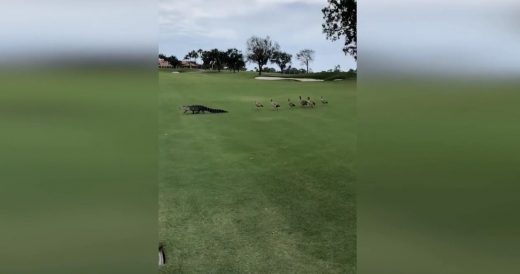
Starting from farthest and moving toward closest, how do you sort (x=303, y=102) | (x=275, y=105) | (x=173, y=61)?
(x=275, y=105) < (x=303, y=102) < (x=173, y=61)

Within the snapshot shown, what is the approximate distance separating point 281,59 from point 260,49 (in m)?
0.33

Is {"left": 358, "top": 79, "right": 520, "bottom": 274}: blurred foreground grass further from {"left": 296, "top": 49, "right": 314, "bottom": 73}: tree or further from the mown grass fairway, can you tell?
{"left": 296, "top": 49, "right": 314, "bottom": 73}: tree

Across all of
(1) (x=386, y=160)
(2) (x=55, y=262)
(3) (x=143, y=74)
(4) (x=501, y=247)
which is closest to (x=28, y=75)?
(3) (x=143, y=74)

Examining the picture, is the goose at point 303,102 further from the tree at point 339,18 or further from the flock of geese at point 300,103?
the tree at point 339,18

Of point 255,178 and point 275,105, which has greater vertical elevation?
point 275,105

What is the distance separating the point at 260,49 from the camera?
6.50 metres

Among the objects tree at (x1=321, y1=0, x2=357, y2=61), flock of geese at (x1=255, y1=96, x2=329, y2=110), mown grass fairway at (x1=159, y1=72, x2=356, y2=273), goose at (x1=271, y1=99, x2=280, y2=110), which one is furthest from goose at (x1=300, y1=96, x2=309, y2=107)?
tree at (x1=321, y1=0, x2=357, y2=61)

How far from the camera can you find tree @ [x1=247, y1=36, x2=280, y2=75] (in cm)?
624

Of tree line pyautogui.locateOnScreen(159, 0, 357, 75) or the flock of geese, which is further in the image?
the flock of geese

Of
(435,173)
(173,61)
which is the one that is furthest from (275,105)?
(435,173)

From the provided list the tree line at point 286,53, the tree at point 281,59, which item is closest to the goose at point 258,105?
the tree line at point 286,53

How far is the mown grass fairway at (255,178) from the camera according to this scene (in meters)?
4.03

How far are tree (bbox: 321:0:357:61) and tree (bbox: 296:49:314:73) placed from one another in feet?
1.17

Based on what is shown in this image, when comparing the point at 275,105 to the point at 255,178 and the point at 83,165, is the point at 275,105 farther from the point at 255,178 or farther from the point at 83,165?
the point at 83,165
